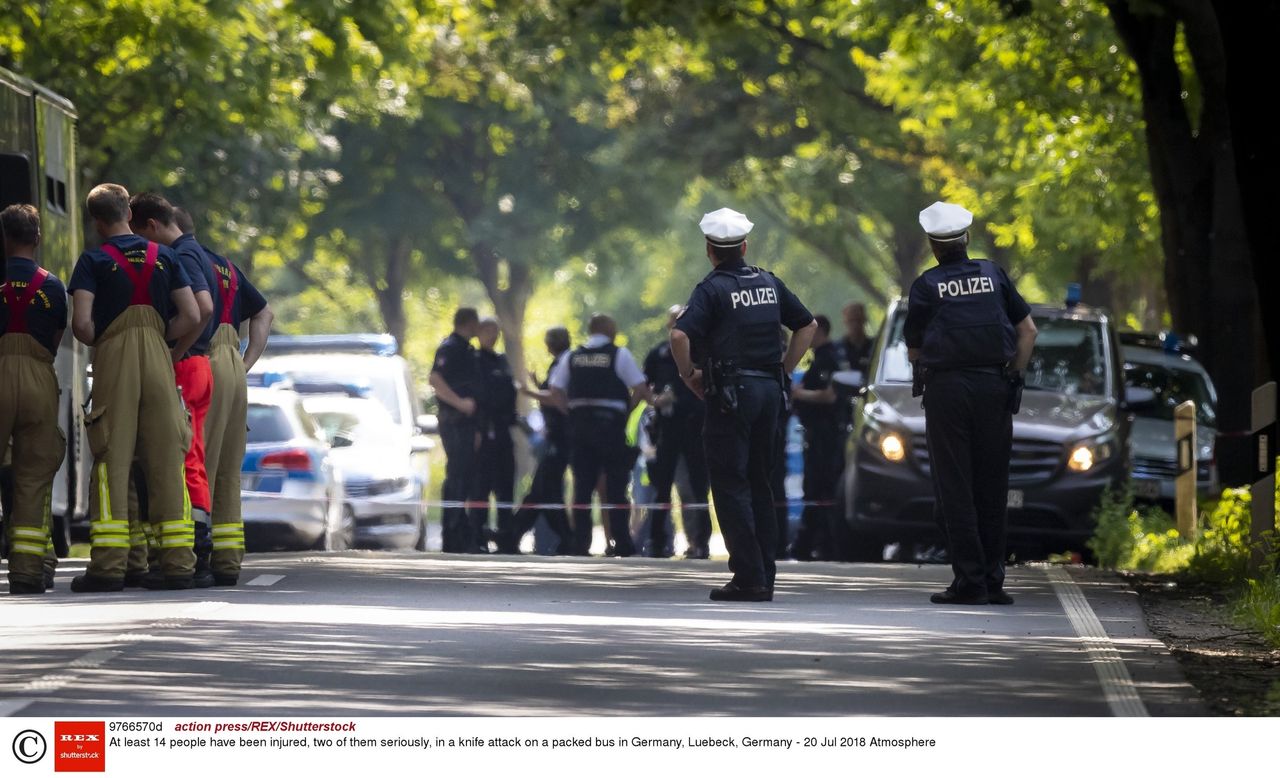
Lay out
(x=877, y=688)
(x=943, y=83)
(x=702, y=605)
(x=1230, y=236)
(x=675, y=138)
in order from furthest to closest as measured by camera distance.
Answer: (x=675, y=138) → (x=943, y=83) → (x=1230, y=236) → (x=702, y=605) → (x=877, y=688)

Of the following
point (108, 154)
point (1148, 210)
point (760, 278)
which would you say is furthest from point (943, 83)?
point (760, 278)

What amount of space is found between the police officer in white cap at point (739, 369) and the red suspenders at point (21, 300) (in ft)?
10.2

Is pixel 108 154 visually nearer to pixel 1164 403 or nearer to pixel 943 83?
pixel 943 83

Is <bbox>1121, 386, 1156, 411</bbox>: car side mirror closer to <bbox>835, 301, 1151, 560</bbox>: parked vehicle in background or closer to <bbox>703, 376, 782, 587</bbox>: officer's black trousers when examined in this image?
<bbox>835, 301, 1151, 560</bbox>: parked vehicle in background

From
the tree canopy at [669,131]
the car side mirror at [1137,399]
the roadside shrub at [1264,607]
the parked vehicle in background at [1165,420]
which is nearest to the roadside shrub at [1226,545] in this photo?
the tree canopy at [669,131]

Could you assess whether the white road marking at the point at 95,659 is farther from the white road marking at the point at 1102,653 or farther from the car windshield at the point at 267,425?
the car windshield at the point at 267,425

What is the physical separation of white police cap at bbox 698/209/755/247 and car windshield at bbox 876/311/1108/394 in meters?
6.38

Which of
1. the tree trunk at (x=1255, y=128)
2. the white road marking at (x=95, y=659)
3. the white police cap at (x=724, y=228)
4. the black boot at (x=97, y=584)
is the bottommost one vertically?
the white road marking at (x=95, y=659)

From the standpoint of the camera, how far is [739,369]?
532 inches

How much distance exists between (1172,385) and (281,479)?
8.54m

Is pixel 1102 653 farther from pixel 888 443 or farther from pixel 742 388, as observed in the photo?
pixel 888 443

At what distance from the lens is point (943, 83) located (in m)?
30.9

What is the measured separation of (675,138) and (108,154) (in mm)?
13810

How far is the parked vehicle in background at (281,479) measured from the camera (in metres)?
20.6
